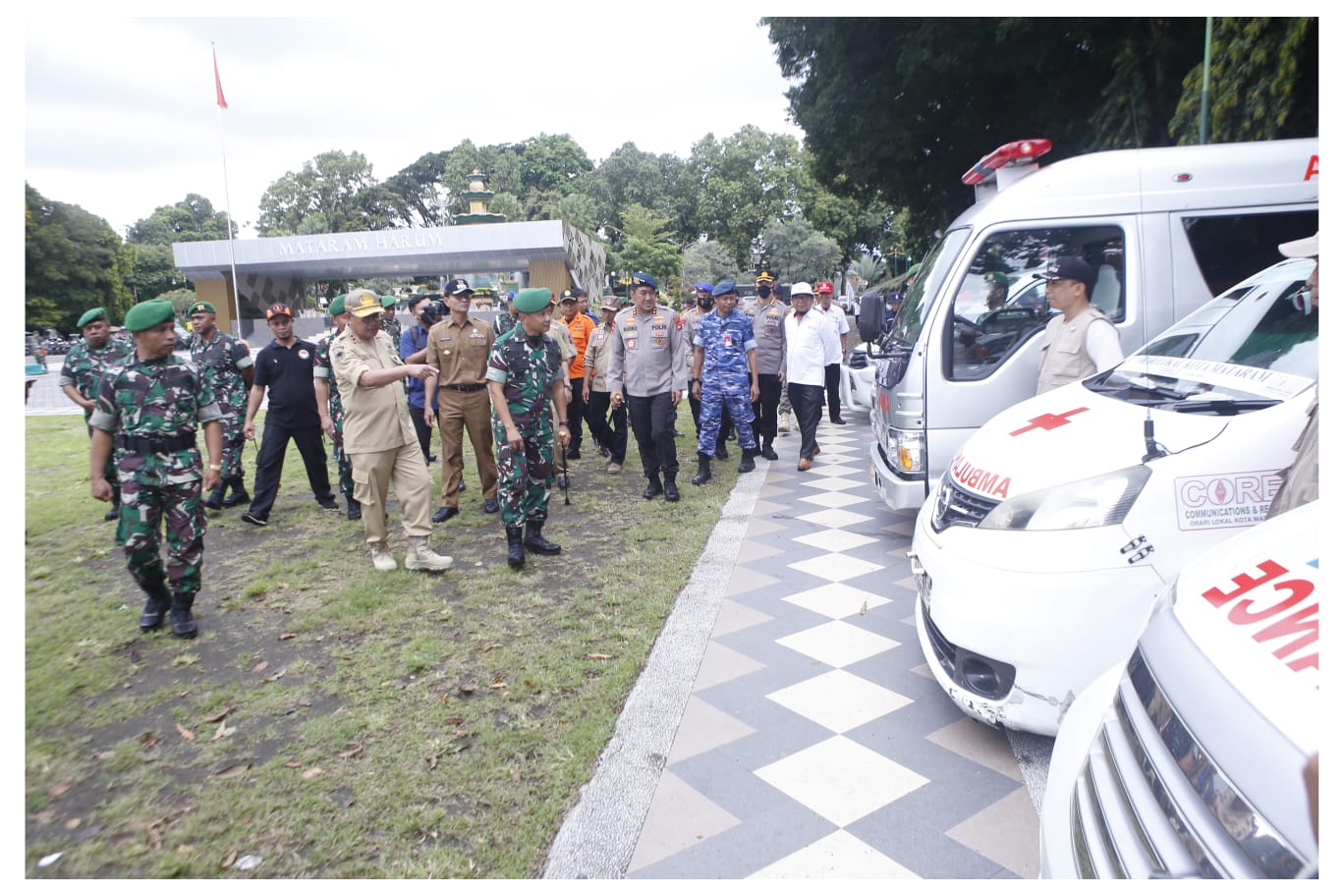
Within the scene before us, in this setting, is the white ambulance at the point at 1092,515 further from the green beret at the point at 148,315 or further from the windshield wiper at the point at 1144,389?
the green beret at the point at 148,315

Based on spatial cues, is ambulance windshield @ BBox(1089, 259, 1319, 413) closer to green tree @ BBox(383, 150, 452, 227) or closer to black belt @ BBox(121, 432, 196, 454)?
black belt @ BBox(121, 432, 196, 454)

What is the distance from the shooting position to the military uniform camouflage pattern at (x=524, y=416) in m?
5.05

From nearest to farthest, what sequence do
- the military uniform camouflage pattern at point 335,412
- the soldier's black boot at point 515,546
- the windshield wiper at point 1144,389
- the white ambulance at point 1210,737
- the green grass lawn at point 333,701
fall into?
1. the white ambulance at point 1210,737
2. the green grass lawn at point 333,701
3. the windshield wiper at point 1144,389
4. the soldier's black boot at point 515,546
5. the military uniform camouflage pattern at point 335,412

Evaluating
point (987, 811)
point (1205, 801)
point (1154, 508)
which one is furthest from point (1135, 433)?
point (1205, 801)

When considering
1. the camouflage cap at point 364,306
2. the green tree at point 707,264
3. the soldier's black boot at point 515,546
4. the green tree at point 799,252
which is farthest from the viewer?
the green tree at point 799,252

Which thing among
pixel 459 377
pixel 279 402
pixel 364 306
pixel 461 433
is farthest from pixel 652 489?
pixel 279 402

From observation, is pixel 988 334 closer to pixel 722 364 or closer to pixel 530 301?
pixel 530 301

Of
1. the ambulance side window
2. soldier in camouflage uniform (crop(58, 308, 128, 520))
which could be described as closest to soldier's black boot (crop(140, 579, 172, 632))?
soldier in camouflage uniform (crop(58, 308, 128, 520))

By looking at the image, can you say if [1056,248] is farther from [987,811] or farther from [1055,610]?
[987,811]

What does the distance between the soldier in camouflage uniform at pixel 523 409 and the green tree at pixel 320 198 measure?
62.9 meters

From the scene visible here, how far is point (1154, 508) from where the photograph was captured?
8.21 ft

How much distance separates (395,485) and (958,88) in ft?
36.9

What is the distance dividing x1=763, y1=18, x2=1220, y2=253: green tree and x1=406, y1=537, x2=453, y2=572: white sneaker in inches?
323

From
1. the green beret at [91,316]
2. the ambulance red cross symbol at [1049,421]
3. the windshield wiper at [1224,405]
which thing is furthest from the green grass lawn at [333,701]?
the windshield wiper at [1224,405]
